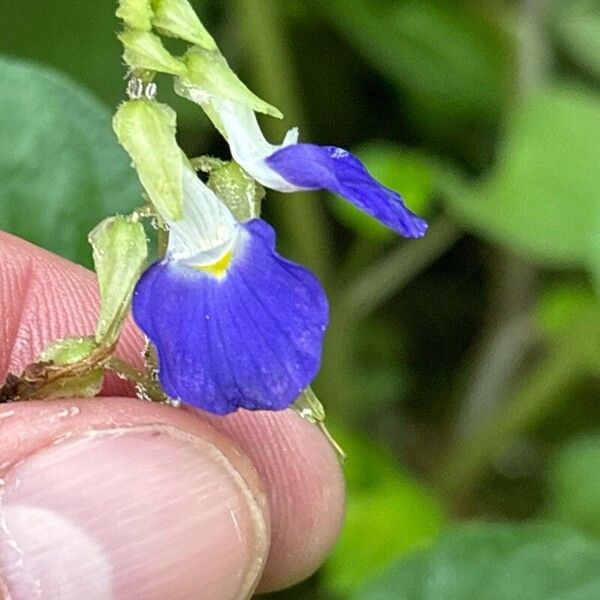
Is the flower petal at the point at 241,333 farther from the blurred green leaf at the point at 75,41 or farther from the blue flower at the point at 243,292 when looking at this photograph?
the blurred green leaf at the point at 75,41

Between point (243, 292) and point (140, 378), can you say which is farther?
point (140, 378)

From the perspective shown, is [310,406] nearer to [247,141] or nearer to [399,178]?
[247,141]

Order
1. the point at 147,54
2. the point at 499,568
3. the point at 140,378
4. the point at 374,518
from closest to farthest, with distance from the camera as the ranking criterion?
1. the point at 147,54
2. the point at 140,378
3. the point at 499,568
4. the point at 374,518

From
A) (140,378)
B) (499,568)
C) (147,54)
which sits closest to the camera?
(147,54)

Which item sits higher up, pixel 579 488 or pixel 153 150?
pixel 153 150

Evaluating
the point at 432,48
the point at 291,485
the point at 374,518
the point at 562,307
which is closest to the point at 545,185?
the point at 562,307

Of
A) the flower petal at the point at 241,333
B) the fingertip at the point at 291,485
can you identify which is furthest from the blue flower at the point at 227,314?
the fingertip at the point at 291,485

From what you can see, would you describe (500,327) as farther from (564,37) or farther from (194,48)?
(194,48)

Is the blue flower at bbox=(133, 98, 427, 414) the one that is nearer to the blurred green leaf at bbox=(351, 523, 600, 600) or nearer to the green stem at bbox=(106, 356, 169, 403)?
the green stem at bbox=(106, 356, 169, 403)
